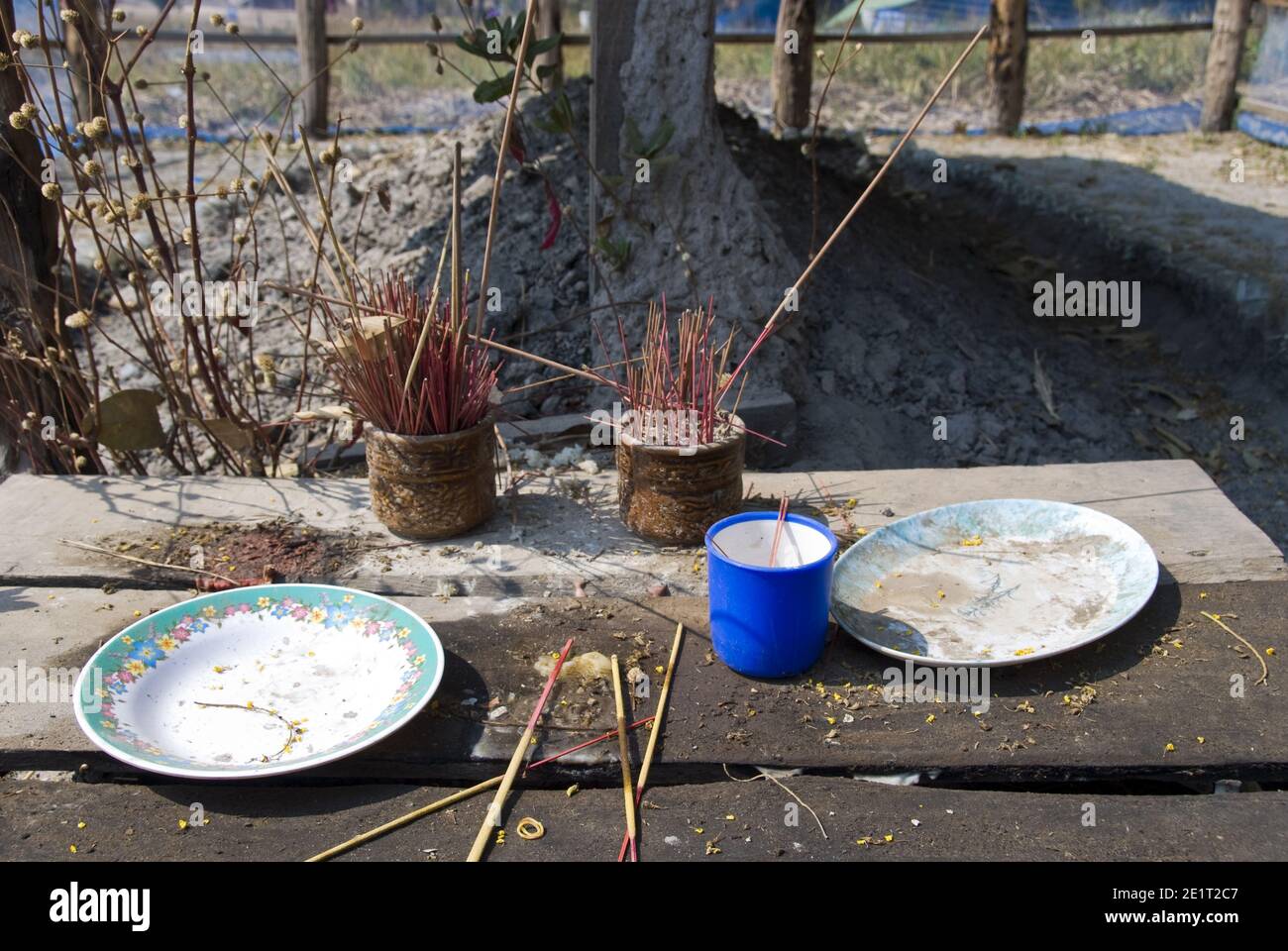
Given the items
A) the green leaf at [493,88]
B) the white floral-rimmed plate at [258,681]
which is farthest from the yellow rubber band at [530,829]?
the green leaf at [493,88]

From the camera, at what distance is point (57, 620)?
2.29m

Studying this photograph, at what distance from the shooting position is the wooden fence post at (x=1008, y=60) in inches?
319

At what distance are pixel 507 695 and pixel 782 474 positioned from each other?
1129 millimetres

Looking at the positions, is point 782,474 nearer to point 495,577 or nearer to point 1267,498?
point 495,577

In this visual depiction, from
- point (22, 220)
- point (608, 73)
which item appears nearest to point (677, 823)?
point (22, 220)

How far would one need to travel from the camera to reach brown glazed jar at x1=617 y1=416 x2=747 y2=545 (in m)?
2.39

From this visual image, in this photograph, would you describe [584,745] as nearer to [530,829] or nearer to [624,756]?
[624,756]

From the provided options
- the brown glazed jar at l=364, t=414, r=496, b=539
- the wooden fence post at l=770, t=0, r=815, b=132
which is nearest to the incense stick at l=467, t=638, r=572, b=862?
the brown glazed jar at l=364, t=414, r=496, b=539

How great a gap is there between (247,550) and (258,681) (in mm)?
547

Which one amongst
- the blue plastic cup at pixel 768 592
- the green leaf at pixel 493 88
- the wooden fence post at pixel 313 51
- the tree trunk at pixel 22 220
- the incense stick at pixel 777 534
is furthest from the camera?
the wooden fence post at pixel 313 51

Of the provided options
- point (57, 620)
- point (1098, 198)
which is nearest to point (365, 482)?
point (57, 620)

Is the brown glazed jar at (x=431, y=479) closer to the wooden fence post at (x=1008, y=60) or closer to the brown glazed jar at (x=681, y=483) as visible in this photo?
the brown glazed jar at (x=681, y=483)

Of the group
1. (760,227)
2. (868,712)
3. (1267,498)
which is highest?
(760,227)

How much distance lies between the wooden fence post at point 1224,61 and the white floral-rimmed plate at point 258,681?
8.25 metres
